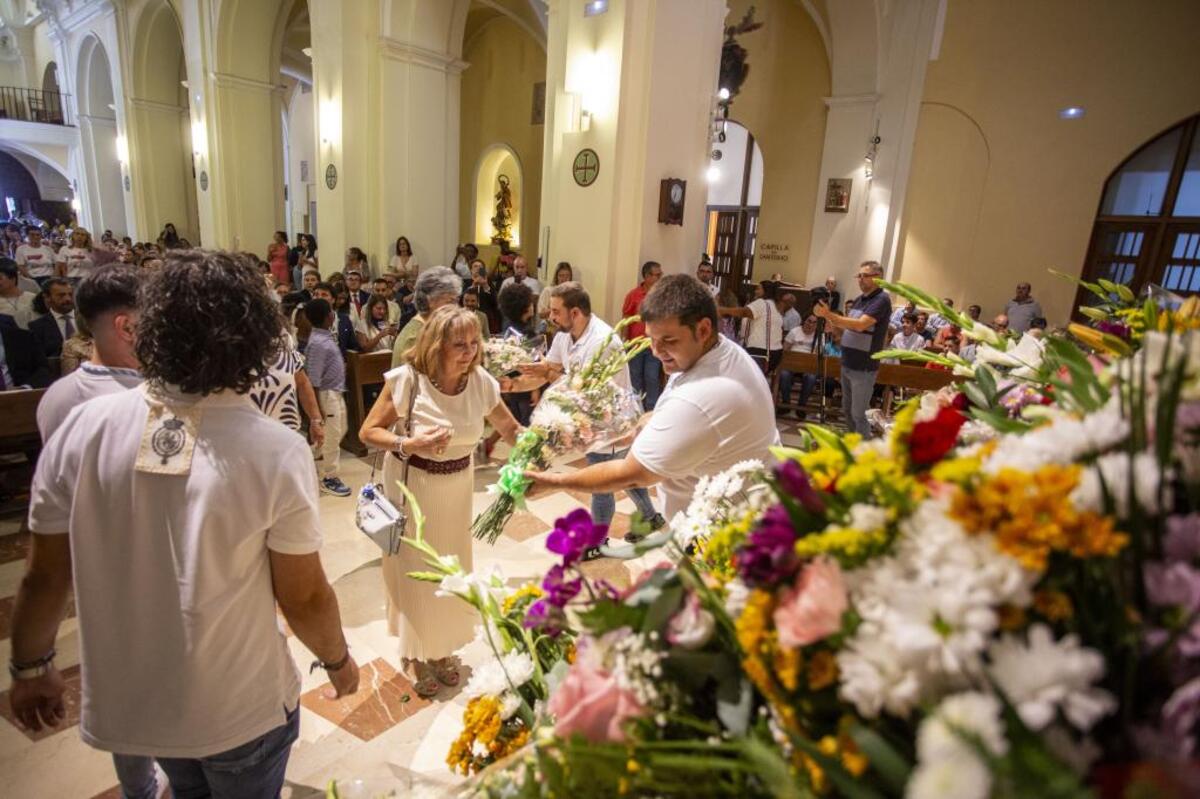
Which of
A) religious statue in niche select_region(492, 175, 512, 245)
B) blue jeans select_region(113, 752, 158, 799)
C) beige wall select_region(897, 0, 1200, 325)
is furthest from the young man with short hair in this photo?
religious statue in niche select_region(492, 175, 512, 245)

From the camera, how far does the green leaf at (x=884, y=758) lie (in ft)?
1.57

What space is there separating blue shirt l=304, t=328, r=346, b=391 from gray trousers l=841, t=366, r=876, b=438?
4.62 meters

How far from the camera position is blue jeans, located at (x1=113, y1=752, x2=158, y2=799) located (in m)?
1.66

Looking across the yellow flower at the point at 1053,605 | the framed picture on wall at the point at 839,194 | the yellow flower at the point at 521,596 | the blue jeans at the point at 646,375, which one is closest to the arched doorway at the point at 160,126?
the blue jeans at the point at 646,375

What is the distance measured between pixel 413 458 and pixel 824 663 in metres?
2.28

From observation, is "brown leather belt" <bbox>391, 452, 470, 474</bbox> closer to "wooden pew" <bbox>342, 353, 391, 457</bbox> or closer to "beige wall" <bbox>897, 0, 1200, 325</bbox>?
"wooden pew" <bbox>342, 353, 391, 457</bbox>

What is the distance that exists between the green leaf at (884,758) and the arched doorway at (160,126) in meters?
19.0

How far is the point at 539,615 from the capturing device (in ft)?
2.81

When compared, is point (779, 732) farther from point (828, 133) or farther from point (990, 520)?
point (828, 133)

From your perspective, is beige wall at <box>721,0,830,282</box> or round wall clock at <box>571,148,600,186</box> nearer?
round wall clock at <box>571,148,600,186</box>

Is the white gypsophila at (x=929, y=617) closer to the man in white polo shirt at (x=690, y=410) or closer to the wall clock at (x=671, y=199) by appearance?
the man in white polo shirt at (x=690, y=410)

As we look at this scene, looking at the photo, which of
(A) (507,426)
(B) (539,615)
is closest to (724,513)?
(B) (539,615)

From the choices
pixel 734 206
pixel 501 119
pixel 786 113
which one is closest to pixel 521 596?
pixel 786 113

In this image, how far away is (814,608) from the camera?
21.3 inches
